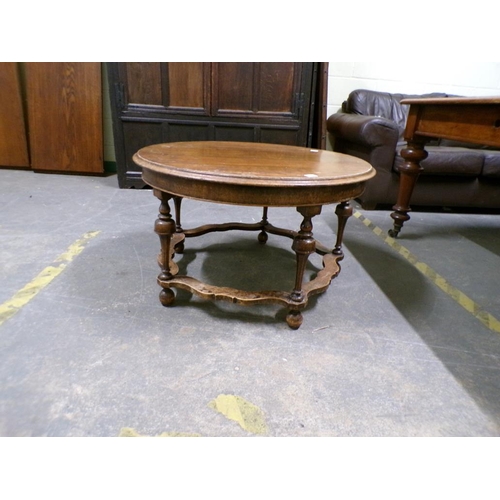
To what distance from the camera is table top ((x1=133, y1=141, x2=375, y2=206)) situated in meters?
1.05

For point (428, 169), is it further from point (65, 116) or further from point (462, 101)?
point (65, 116)

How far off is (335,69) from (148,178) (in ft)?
9.43

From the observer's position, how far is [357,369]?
1128mm

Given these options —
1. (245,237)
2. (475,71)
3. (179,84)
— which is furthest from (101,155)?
(475,71)

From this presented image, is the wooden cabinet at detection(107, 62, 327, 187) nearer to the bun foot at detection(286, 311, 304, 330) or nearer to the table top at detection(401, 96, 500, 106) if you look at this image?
the table top at detection(401, 96, 500, 106)

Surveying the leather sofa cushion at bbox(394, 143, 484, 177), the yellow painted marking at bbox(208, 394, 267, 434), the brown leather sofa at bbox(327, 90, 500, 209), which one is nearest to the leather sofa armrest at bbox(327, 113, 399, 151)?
the brown leather sofa at bbox(327, 90, 500, 209)

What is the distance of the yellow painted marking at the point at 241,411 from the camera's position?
0.91 meters

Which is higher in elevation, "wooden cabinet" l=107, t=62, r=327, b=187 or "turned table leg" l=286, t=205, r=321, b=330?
"wooden cabinet" l=107, t=62, r=327, b=187

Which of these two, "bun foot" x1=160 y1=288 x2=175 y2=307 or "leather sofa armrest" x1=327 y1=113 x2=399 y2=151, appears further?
"leather sofa armrest" x1=327 y1=113 x2=399 y2=151

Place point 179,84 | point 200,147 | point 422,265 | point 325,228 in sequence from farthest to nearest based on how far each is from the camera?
point 179,84 → point 325,228 → point 422,265 → point 200,147

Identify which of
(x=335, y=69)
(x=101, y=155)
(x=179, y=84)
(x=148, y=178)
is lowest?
(x=101, y=155)

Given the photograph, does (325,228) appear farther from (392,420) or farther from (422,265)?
(392,420)

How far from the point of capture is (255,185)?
40.6 inches

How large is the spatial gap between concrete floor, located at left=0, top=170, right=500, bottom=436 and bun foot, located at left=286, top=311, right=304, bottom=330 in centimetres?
4
